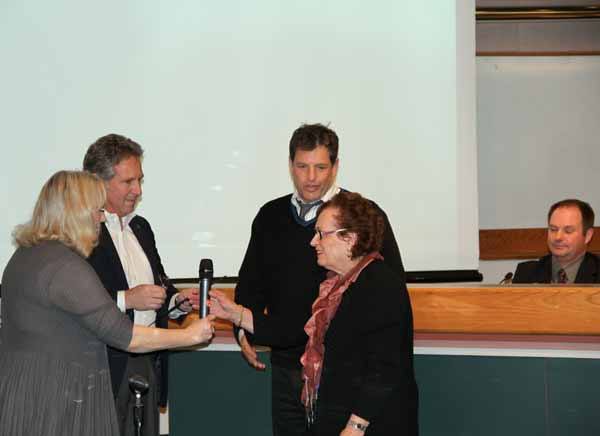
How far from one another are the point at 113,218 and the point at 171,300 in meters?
0.43

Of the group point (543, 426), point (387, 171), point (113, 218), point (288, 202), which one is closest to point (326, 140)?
point (288, 202)

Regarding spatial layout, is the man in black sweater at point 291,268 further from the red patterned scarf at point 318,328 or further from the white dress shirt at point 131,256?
the white dress shirt at point 131,256

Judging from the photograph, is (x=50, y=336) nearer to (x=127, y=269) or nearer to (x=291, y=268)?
(x=127, y=269)

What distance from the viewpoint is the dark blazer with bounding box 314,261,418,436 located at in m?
2.54

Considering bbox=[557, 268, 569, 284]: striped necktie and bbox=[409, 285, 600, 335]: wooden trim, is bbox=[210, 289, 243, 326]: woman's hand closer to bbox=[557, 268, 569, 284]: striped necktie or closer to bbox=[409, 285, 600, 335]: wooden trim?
bbox=[409, 285, 600, 335]: wooden trim

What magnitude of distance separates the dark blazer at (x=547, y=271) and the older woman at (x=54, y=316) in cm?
211

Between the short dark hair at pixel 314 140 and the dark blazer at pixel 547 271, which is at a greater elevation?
the short dark hair at pixel 314 140

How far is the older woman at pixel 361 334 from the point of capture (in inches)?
100.0

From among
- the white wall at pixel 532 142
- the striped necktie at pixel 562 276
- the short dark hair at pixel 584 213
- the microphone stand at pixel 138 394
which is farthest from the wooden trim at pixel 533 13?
the microphone stand at pixel 138 394

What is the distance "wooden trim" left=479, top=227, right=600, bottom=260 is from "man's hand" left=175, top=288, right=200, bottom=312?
3.48m

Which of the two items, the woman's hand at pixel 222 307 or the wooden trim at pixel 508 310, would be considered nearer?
the woman's hand at pixel 222 307

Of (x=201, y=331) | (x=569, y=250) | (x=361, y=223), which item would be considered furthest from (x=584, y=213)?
(x=201, y=331)

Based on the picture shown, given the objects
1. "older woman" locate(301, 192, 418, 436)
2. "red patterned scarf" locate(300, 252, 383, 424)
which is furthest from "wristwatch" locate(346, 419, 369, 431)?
"red patterned scarf" locate(300, 252, 383, 424)

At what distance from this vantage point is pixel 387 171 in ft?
14.2
